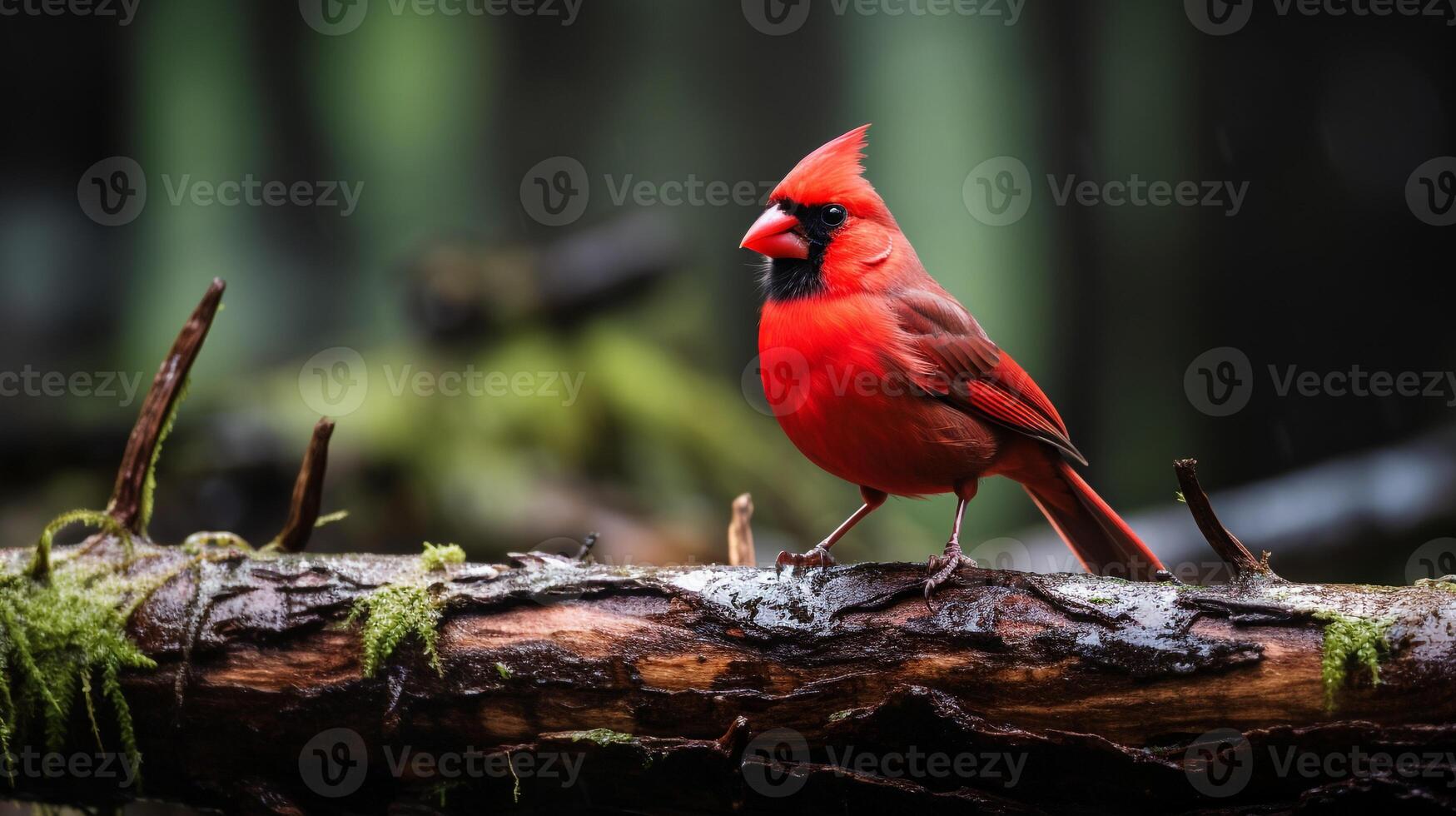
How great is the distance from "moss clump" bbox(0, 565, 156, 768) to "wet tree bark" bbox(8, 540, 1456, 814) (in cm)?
5

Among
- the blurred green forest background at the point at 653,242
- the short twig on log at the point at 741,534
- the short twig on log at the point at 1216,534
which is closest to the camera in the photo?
the short twig on log at the point at 1216,534

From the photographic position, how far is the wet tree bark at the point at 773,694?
184cm

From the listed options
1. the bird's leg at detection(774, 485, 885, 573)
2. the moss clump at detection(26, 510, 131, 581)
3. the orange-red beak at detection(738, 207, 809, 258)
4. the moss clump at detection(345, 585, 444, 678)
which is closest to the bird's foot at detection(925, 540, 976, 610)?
the bird's leg at detection(774, 485, 885, 573)

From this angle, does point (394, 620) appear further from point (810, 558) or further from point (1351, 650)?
point (1351, 650)

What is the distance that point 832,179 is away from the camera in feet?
8.48

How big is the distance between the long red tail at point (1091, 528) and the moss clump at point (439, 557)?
1.65 meters

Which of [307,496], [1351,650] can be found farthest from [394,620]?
[1351,650]

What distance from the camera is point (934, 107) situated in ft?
20.8

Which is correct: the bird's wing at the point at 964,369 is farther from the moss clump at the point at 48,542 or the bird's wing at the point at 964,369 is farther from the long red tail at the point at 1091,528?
the moss clump at the point at 48,542

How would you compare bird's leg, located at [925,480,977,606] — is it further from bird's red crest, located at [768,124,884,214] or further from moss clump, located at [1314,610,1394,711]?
bird's red crest, located at [768,124,884,214]

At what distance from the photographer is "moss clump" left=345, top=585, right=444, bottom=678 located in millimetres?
2176

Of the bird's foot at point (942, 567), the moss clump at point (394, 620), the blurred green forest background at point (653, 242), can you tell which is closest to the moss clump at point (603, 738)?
the moss clump at point (394, 620)

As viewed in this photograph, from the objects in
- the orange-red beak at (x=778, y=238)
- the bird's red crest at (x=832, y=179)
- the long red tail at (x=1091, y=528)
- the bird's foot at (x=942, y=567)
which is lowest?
the bird's foot at (x=942, y=567)

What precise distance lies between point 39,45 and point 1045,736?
293 inches
